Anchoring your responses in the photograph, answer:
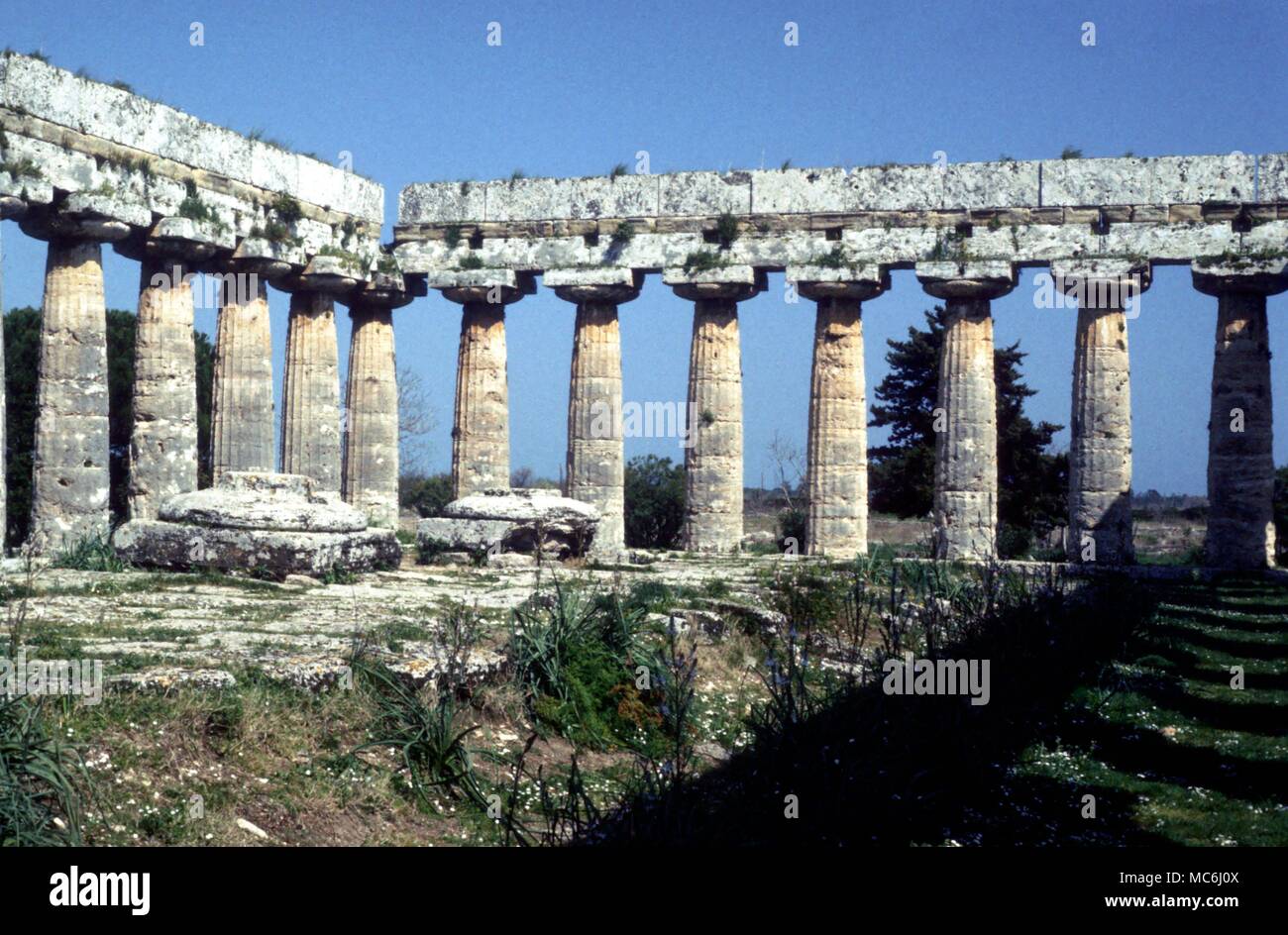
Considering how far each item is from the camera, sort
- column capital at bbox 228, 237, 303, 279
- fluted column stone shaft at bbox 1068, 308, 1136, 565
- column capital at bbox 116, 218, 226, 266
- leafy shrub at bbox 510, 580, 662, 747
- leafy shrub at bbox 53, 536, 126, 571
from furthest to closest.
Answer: fluted column stone shaft at bbox 1068, 308, 1136, 565, column capital at bbox 228, 237, 303, 279, column capital at bbox 116, 218, 226, 266, leafy shrub at bbox 53, 536, 126, 571, leafy shrub at bbox 510, 580, 662, 747

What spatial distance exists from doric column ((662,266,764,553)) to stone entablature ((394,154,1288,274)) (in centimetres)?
47

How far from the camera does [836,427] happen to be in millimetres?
26594

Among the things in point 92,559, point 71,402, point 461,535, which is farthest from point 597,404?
point 92,559

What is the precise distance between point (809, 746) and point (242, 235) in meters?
17.7

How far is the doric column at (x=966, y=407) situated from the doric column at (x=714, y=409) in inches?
138

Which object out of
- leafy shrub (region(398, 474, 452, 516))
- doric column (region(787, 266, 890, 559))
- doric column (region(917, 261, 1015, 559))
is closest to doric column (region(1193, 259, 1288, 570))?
doric column (region(917, 261, 1015, 559))

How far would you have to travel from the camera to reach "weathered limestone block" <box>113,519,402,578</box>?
16219mm

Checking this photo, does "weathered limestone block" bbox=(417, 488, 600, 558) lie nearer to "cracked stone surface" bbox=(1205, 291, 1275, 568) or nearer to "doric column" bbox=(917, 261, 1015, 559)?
"doric column" bbox=(917, 261, 1015, 559)

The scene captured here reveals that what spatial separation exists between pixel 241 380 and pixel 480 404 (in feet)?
15.3

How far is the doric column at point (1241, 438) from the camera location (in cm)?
2516
